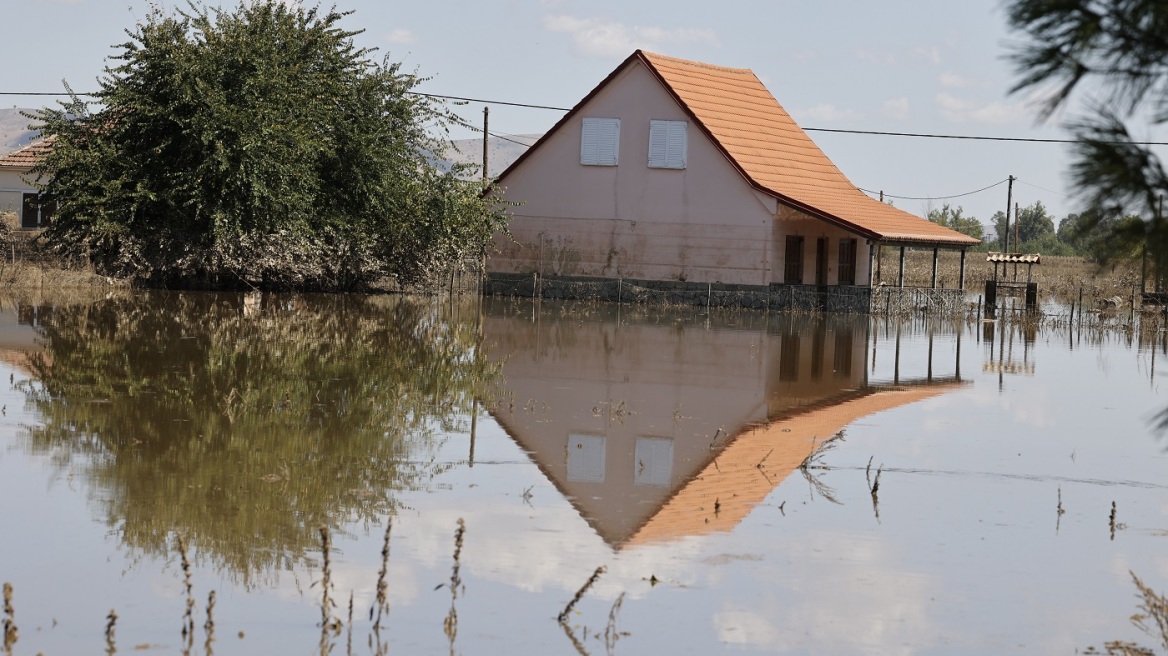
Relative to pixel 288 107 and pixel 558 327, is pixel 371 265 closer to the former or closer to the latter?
pixel 288 107

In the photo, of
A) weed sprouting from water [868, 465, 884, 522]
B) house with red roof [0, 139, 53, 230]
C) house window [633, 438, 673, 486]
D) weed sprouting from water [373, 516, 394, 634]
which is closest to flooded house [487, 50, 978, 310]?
house with red roof [0, 139, 53, 230]

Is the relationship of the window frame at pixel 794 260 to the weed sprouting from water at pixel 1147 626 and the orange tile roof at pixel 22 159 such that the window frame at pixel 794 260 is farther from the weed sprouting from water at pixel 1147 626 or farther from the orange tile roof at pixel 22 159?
the weed sprouting from water at pixel 1147 626

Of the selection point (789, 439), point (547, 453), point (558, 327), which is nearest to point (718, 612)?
point (547, 453)

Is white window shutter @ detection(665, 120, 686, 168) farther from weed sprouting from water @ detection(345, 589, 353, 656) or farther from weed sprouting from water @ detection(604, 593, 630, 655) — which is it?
weed sprouting from water @ detection(345, 589, 353, 656)

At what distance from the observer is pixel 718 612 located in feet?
22.7

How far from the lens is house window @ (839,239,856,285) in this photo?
39500mm

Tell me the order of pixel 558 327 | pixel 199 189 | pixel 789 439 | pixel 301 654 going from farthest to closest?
1. pixel 199 189
2. pixel 558 327
3. pixel 789 439
4. pixel 301 654

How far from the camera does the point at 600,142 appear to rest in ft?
124

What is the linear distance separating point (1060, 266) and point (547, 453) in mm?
64636

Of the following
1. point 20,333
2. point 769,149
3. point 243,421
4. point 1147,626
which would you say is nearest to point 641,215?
point 769,149

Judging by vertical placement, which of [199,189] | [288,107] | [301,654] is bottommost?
[301,654]

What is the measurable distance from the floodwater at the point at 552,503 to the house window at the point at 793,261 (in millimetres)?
18387

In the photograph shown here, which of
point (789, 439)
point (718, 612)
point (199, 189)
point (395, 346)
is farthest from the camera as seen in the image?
point (199, 189)

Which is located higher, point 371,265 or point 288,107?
point 288,107
